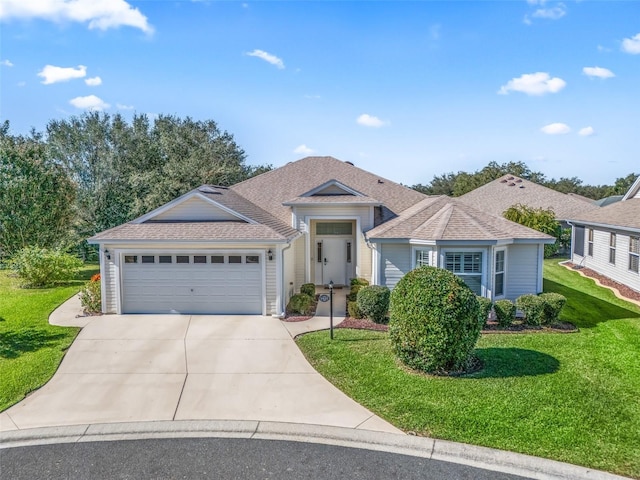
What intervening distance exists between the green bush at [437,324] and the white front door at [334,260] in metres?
8.59

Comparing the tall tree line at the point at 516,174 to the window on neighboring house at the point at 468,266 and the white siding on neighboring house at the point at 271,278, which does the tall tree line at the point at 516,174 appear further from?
the white siding on neighboring house at the point at 271,278

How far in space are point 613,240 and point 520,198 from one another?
13183 mm

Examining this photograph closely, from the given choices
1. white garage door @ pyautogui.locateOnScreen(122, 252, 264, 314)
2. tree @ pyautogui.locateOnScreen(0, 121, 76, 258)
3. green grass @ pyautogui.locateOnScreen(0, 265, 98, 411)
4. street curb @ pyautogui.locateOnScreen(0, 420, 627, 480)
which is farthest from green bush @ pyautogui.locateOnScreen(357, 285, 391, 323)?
tree @ pyautogui.locateOnScreen(0, 121, 76, 258)

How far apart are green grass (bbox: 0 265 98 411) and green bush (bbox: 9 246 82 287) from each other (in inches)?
24.0


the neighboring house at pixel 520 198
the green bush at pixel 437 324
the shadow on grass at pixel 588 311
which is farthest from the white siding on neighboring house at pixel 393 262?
the neighboring house at pixel 520 198

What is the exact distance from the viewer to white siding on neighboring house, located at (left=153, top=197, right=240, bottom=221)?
13.7 metres

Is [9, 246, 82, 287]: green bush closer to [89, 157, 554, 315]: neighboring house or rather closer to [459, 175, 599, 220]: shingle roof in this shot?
[89, 157, 554, 315]: neighboring house

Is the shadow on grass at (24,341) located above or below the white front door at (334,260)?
below

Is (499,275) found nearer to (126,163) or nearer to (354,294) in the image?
(354,294)

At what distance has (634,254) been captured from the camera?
16062mm

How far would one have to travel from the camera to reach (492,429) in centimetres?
605

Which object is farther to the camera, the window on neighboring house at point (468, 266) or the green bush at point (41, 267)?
the green bush at point (41, 267)

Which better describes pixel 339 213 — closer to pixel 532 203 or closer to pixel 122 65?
pixel 122 65

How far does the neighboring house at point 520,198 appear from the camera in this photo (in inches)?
1142
